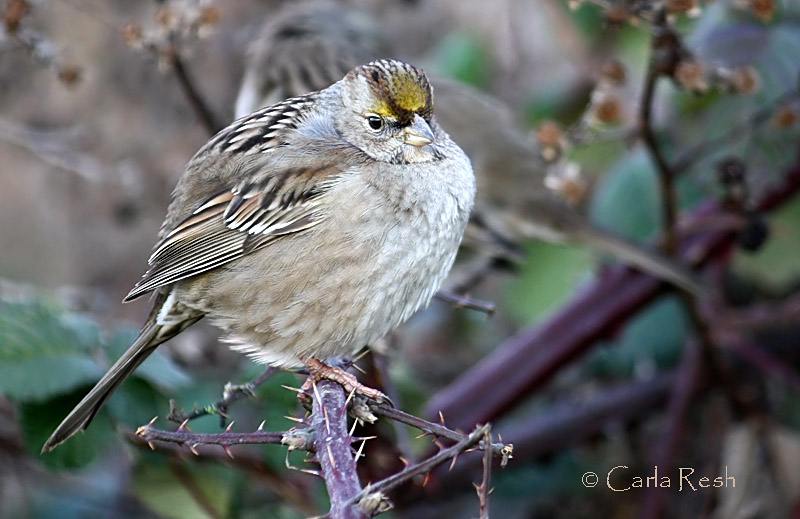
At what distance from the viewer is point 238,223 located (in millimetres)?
2953

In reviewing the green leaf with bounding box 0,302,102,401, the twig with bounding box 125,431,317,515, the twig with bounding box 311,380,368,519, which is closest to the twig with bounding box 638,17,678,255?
the twig with bounding box 311,380,368,519

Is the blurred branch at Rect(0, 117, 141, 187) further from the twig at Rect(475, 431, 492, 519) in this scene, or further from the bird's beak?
the twig at Rect(475, 431, 492, 519)

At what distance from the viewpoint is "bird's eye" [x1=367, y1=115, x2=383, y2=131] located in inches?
122

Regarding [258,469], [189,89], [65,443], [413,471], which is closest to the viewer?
[413,471]

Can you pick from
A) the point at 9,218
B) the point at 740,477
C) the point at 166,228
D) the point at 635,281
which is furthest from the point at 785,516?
the point at 9,218

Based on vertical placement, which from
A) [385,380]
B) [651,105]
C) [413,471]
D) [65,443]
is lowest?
[413,471]

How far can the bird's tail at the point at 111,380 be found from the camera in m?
2.87

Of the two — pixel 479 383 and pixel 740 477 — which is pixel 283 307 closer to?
pixel 479 383

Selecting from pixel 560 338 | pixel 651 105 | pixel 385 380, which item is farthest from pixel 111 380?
pixel 651 105

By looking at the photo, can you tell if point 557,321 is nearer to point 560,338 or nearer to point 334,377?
point 560,338

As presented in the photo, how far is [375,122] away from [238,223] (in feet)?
1.69

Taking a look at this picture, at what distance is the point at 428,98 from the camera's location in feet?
10.1

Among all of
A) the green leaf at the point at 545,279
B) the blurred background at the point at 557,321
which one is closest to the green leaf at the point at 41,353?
the blurred background at the point at 557,321

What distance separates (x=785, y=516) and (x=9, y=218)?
4.55 metres
